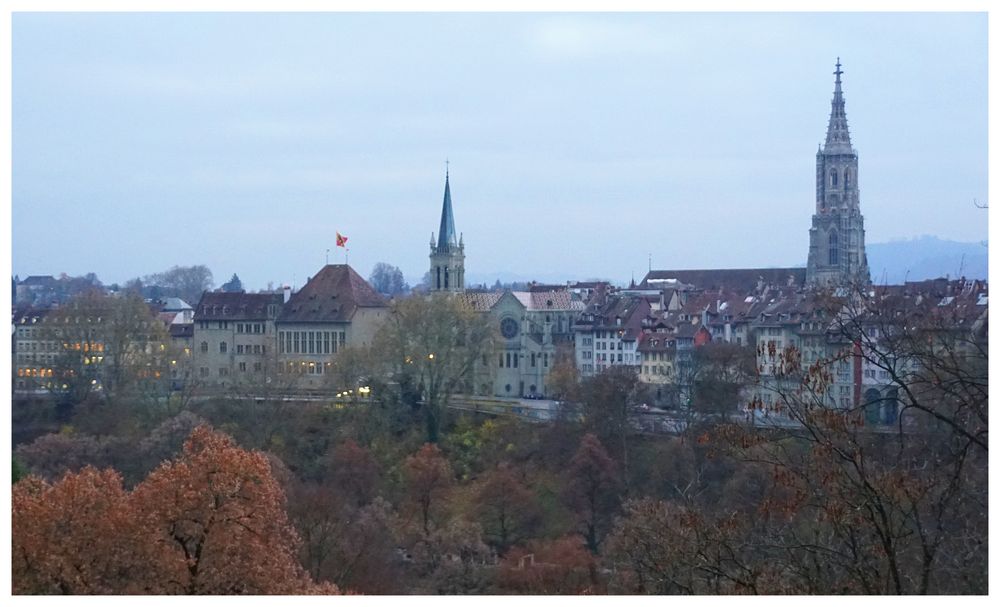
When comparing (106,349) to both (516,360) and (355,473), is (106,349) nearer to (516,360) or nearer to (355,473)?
(355,473)

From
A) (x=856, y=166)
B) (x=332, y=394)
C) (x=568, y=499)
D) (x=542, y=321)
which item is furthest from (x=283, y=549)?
(x=856, y=166)

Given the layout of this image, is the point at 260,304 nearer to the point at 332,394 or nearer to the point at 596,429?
the point at 332,394

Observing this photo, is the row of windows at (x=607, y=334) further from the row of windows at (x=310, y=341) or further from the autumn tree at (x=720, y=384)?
the autumn tree at (x=720, y=384)

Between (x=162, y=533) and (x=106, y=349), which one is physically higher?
(x=106, y=349)

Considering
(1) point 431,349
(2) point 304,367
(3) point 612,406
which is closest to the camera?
(3) point 612,406

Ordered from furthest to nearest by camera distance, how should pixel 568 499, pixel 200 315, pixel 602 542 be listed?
pixel 200 315 → pixel 568 499 → pixel 602 542

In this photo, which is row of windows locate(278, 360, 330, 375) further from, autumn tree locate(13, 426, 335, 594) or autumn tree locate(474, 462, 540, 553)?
autumn tree locate(13, 426, 335, 594)

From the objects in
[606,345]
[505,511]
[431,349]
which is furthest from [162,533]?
[606,345]

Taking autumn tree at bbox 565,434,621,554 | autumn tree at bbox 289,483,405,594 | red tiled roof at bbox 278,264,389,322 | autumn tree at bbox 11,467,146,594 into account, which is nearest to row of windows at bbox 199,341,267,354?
red tiled roof at bbox 278,264,389,322
